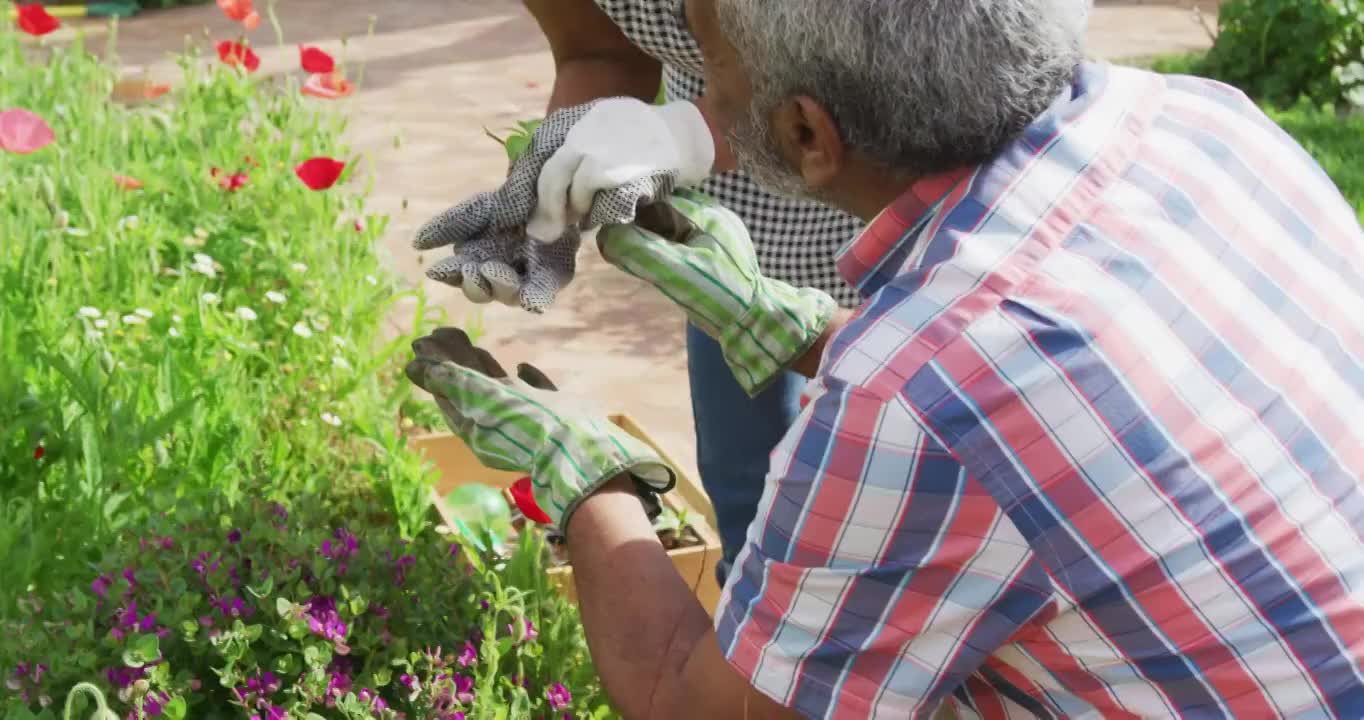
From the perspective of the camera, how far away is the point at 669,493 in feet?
8.39

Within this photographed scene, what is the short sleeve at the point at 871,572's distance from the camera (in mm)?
1116

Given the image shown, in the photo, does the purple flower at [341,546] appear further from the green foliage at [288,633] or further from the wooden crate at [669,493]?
the wooden crate at [669,493]

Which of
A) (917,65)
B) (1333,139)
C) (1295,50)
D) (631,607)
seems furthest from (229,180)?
(1295,50)

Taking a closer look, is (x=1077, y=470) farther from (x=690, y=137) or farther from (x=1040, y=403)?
(x=690, y=137)

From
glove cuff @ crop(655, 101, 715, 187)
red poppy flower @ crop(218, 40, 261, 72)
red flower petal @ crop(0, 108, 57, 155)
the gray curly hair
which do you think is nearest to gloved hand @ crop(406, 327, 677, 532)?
glove cuff @ crop(655, 101, 715, 187)

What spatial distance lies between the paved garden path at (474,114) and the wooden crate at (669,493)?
1.64 ft

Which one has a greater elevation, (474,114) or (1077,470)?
(1077,470)

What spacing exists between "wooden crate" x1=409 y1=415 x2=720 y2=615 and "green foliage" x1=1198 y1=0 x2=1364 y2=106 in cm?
396

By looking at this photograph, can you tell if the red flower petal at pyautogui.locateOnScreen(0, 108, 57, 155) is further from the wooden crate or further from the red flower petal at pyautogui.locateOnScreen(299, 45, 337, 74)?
the wooden crate

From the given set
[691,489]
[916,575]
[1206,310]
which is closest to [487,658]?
[916,575]

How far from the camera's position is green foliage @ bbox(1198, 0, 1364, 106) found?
5656mm

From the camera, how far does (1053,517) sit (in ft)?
3.65

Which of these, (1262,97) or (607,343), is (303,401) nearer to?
(607,343)

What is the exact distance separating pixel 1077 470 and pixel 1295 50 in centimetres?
521
